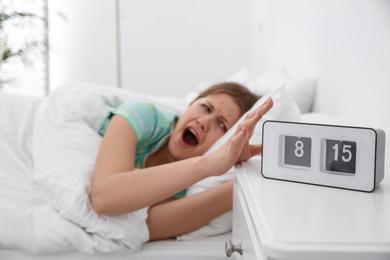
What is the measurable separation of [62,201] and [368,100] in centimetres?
86

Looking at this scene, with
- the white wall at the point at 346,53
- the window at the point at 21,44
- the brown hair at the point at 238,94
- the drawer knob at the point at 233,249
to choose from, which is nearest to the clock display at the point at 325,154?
the drawer knob at the point at 233,249

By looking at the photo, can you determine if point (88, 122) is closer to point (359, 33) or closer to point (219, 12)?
point (359, 33)

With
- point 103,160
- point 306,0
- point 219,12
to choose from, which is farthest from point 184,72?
point 103,160

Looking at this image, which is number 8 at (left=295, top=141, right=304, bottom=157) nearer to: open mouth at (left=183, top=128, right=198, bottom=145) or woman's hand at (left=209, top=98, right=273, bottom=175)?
woman's hand at (left=209, top=98, right=273, bottom=175)

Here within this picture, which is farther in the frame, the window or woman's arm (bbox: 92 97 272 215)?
the window

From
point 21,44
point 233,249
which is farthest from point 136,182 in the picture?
point 21,44

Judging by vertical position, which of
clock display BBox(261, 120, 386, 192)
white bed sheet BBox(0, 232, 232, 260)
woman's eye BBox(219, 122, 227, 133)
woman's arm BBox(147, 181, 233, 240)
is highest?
clock display BBox(261, 120, 386, 192)

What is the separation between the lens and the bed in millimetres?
833

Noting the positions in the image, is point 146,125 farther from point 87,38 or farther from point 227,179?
point 87,38

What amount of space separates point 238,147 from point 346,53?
72cm

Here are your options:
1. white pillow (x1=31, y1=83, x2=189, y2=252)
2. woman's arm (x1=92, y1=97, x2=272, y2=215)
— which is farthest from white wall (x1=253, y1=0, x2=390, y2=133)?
white pillow (x1=31, y1=83, x2=189, y2=252)

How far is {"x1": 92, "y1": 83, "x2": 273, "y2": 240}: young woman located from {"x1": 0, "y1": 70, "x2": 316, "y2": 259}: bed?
45mm

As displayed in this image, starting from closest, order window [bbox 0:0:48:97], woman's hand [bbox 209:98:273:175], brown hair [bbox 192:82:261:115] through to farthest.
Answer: woman's hand [bbox 209:98:273:175]
brown hair [bbox 192:82:261:115]
window [bbox 0:0:48:97]

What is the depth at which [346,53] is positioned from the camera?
1168 millimetres
